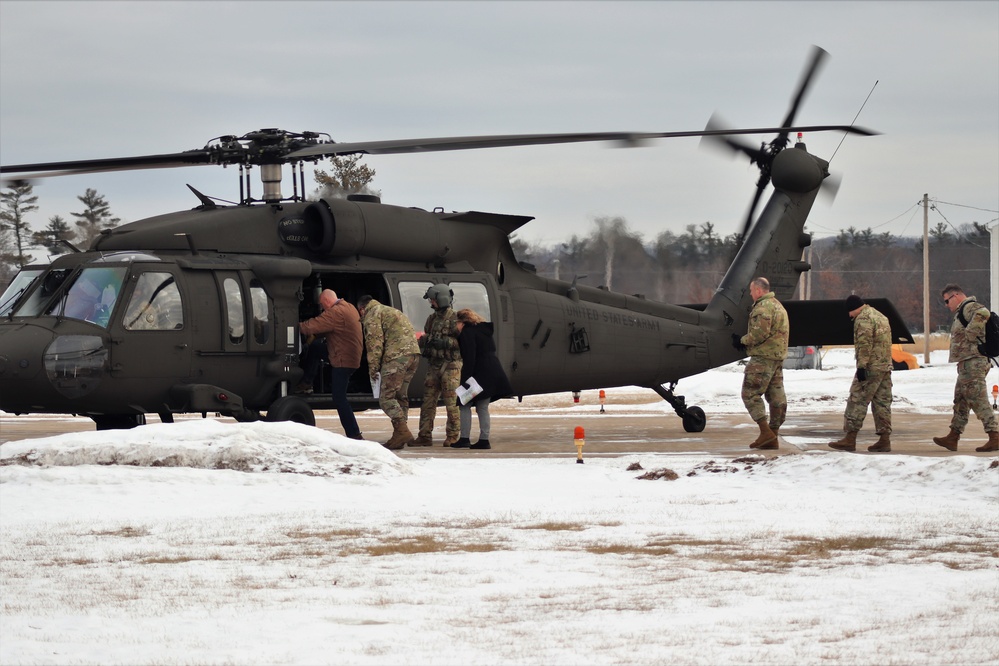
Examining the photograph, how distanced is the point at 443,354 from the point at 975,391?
580cm

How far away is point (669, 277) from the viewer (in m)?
49.6

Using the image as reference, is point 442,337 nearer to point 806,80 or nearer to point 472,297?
point 472,297

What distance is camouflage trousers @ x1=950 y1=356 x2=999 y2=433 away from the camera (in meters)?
13.9

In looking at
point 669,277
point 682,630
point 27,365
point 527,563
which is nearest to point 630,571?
point 527,563

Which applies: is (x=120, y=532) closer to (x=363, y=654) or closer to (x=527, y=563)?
(x=527, y=563)

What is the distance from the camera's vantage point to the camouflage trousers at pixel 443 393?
15078 millimetres

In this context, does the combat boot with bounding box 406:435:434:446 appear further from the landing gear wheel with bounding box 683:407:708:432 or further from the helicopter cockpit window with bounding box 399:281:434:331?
the landing gear wheel with bounding box 683:407:708:432

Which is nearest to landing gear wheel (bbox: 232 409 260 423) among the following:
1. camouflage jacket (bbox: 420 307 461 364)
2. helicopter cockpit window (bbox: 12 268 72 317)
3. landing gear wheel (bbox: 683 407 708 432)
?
camouflage jacket (bbox: 420 307 461 364)

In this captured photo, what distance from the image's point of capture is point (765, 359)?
14.3 metres

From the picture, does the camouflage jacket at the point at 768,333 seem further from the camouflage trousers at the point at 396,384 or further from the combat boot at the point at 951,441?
the camouflage trousers at the point at 396,384

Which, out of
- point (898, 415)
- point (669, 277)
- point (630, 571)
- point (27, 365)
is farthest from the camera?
point (669, 277)

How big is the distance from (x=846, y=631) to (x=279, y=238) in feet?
34.8

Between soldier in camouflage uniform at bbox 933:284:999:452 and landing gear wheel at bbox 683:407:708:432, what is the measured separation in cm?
449

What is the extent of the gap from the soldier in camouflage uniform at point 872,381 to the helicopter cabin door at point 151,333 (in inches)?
281
